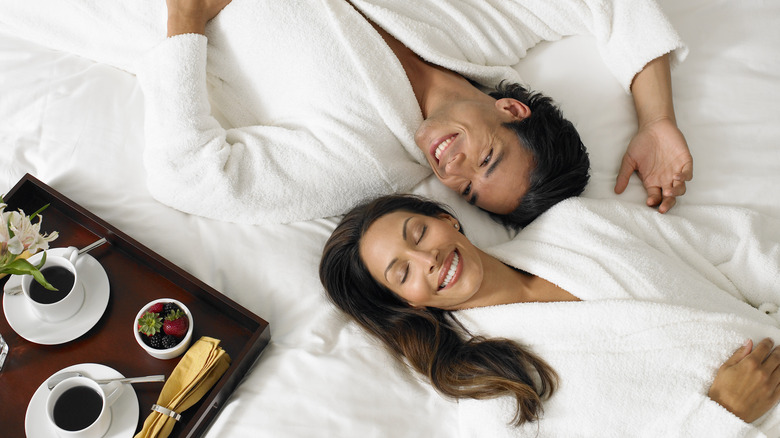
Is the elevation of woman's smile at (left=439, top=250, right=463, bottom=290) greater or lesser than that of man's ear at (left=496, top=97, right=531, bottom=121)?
lesser

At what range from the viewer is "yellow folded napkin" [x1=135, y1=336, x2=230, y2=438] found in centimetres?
111

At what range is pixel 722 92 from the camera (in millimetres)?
1683

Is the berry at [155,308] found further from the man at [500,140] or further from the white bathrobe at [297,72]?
the man at [500,140]

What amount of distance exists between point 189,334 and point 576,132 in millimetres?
1061

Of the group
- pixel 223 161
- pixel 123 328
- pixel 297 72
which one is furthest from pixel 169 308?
pixel 297 72

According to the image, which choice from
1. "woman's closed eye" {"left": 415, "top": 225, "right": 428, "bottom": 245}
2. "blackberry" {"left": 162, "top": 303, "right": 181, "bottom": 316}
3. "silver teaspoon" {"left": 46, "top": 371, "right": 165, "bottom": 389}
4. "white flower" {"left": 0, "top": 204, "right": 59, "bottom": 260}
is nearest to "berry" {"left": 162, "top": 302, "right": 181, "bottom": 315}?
"blackberry" {"left": 162, "top": 303, "right": 181, "bottom": 316}

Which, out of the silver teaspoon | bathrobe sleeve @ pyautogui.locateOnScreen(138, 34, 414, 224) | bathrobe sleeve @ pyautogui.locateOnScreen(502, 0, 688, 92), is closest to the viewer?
the silver teaspoon

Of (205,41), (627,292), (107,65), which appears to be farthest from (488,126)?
(107,65)

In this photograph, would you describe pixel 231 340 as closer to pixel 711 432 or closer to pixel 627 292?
pixel 627 292

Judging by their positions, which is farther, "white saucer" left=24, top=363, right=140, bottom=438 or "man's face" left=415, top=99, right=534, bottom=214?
"man's face" left=415, top=99, right=534, bottom=214

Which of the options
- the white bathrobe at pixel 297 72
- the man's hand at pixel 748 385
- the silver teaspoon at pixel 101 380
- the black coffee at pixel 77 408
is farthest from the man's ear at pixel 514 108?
the black coffee at pixel 77 408

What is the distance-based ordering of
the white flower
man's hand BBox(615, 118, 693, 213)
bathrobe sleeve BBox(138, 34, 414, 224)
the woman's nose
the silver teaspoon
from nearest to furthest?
the white flower < the silver teaspoon < the woman's nose < bathrobe sleeve BBox(138, 34, 414, 224) < man's hand BBox(615, 118, 693, 213)

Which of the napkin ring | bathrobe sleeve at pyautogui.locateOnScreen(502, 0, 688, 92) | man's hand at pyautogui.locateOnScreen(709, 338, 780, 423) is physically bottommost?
man's hand at pyautogui.locateOnScreen(709, 338, 780, 423)

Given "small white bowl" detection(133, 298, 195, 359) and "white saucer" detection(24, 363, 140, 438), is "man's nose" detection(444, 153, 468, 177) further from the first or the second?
"white saucer" detection(24, 363, 140, 438)
